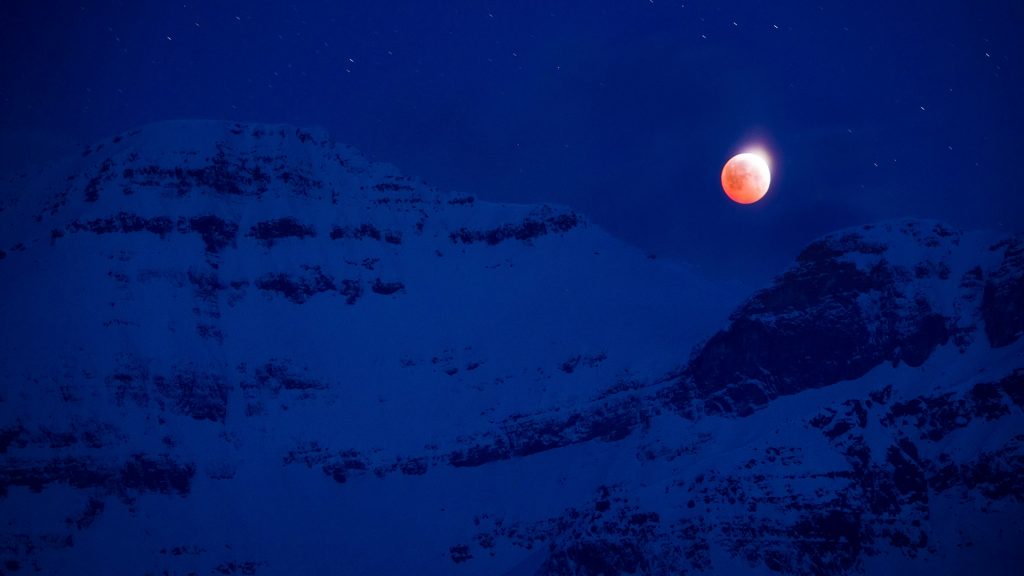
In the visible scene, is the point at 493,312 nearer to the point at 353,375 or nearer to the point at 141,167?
the point at 353,375

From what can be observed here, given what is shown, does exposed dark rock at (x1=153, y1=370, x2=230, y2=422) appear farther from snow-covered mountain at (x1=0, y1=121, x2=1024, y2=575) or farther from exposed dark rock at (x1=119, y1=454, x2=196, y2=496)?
exposed dark rock at (x1=119, y1=454, x2=196, y2=496)

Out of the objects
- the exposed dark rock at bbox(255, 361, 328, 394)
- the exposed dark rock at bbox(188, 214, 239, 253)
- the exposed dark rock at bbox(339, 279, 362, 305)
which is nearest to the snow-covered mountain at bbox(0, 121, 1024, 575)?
the exposed dark rock at bbox(339, 279, 362, 305)

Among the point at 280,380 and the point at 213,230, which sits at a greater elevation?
the point at 213,230

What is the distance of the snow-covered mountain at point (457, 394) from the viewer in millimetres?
116812

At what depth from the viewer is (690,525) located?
118000 mm

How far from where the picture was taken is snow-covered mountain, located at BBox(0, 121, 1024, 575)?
383 ft

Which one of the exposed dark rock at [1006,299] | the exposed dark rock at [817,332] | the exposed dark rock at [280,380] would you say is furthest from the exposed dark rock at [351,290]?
the exposed dark rock at [1006,299]

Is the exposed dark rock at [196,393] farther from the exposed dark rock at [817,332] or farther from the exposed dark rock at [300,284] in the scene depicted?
the exposed dark rock at [817,332]

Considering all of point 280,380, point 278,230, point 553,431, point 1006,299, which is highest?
point 278,230

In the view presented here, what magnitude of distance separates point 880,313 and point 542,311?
5917cm

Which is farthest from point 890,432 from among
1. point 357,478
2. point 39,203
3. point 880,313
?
point 39,203

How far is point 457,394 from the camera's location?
536ft

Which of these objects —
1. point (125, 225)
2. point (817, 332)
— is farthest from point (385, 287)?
point (817, 332)

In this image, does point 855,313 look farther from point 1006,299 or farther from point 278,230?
point 278,230
